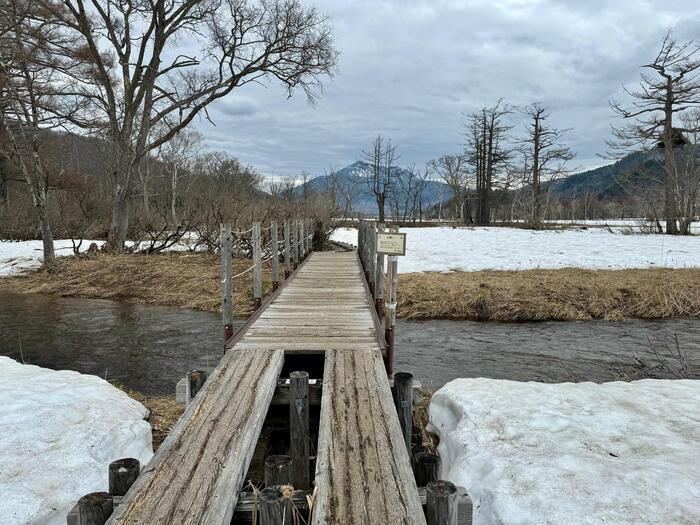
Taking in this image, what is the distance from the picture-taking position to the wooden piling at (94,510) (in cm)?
233

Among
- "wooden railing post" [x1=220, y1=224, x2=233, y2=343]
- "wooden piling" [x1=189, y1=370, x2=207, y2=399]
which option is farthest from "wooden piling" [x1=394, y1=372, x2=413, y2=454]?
"wooden railing post" [x1=220, y1=224, x2=233, y2=343]

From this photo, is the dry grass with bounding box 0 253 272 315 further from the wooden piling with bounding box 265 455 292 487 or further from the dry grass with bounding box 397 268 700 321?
the wooden piling with bounding box 265 455 292 487

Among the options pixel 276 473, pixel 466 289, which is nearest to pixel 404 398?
pixel 276 473

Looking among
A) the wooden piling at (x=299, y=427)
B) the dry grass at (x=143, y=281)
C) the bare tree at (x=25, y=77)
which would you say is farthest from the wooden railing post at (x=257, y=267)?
the bare tree at (x=25, y=77)

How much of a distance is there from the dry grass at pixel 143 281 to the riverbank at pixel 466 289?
32 mm

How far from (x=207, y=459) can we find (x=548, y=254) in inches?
713

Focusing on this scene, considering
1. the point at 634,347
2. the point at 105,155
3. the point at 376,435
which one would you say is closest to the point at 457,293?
the point at 634,347

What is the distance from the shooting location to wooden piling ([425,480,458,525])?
2.39 meters

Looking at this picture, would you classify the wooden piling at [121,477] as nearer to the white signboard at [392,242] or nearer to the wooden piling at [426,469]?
the wooden piling at [426,469]

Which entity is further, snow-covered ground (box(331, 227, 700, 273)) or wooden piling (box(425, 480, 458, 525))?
snow-covered ground (box(331, 227, 700, 273))

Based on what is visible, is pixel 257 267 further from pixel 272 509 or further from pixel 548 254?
pixel 548 254

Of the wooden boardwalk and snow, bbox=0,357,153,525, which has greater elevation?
the wooden boardwalk

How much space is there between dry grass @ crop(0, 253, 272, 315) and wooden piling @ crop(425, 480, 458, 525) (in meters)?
9.73

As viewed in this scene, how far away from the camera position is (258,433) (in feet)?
10.6
